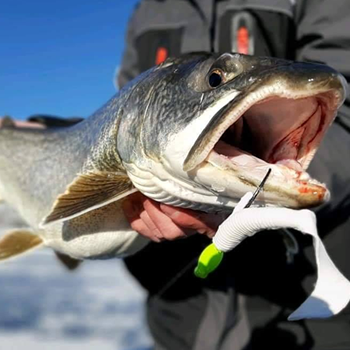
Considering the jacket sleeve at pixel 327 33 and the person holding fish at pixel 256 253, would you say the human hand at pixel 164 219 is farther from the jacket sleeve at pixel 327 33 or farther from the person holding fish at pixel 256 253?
the jacket sleeve at pixel 327 33

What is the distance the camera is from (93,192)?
5.77ft

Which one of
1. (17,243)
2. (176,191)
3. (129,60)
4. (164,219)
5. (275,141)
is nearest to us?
(275,141)

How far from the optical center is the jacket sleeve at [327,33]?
2.28 meters

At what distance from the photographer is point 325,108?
1271 millimetres

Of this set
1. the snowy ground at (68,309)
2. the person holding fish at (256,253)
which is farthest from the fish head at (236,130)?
the snowy ground at (68,309)

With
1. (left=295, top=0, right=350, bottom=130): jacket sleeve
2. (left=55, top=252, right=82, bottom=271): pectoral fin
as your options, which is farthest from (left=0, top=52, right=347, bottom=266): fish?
(left=295, top=0, right=350, bottom=130): jacket sleeve

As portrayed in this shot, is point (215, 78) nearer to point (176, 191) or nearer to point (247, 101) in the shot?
point (247, 101)

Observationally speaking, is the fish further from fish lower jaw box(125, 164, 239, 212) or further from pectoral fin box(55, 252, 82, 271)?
pectoral fin box(55, 252, 82, 271)

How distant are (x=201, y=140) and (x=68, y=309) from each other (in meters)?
3.65

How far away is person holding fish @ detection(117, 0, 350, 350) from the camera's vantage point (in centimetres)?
218

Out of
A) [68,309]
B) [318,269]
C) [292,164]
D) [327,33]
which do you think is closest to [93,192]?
[292,164]

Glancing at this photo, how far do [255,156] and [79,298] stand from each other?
12.9ft

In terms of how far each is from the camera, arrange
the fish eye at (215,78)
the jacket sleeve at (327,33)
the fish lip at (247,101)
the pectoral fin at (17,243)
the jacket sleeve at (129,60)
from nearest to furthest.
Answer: the fish lip at (247,101)
the fish eye at (215,78)
the jacket sleeve at (327,33)
the pectoral fin at (17,243)
the jacket sleeve at (129,60)

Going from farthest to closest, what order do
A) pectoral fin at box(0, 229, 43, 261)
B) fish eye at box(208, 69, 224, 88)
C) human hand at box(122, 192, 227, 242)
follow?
pectoral fin at box(0, 229, 43, 261), human hand at box(122, 192, 227, 242), fish eye at box(208, 69, 224, 88)
